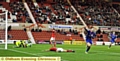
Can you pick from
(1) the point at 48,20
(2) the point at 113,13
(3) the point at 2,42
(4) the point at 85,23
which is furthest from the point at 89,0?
(3) the point at 2,42

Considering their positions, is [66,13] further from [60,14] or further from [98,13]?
[98,13]

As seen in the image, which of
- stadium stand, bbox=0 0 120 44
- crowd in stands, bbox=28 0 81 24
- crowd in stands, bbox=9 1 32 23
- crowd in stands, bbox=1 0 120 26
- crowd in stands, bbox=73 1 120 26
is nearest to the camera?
stadium stand, bbox=0 0 120 44

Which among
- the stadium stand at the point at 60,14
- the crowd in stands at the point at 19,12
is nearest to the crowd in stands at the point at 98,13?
the stadium stand at the point at 60,14

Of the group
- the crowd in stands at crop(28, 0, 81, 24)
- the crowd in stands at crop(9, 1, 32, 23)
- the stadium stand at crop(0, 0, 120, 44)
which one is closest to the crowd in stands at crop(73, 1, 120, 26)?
the stadium stand at crop(0, 0, 120, 44)

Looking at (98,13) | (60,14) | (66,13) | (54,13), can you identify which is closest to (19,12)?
(54,13)

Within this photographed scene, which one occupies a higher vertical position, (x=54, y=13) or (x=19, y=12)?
(x=19, y=12)

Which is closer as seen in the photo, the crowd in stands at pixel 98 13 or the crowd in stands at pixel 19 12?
the crowd in stands at pixel 19 12

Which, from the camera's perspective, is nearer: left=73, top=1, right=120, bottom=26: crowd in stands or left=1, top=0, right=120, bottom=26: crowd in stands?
left=1, top=0, right=120, bottom=26: crowd in stands

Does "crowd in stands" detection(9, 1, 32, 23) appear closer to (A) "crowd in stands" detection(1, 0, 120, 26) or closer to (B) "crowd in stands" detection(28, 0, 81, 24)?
(A) "crowd in stands" detection(1, 0, 120, 26)

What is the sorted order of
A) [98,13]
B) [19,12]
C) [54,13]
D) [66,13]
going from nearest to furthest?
[19,12]
[54,13]
[66,13]
[98,13]

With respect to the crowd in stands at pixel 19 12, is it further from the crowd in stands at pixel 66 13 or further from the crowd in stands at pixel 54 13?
the crowd in stands at pixel 54 13

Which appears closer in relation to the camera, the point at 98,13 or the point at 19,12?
the point at 19,12

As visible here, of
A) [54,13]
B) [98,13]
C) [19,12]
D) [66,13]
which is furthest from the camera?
[98,13]

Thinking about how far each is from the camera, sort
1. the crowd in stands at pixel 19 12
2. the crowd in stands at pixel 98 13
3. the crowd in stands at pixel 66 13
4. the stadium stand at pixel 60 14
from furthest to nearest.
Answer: the crowd in stands at pixel 98 13
the crowd in stands at pixel 66 13
the crowd in stands at pixel 19 12
the stadium stand at pixel 60 14
